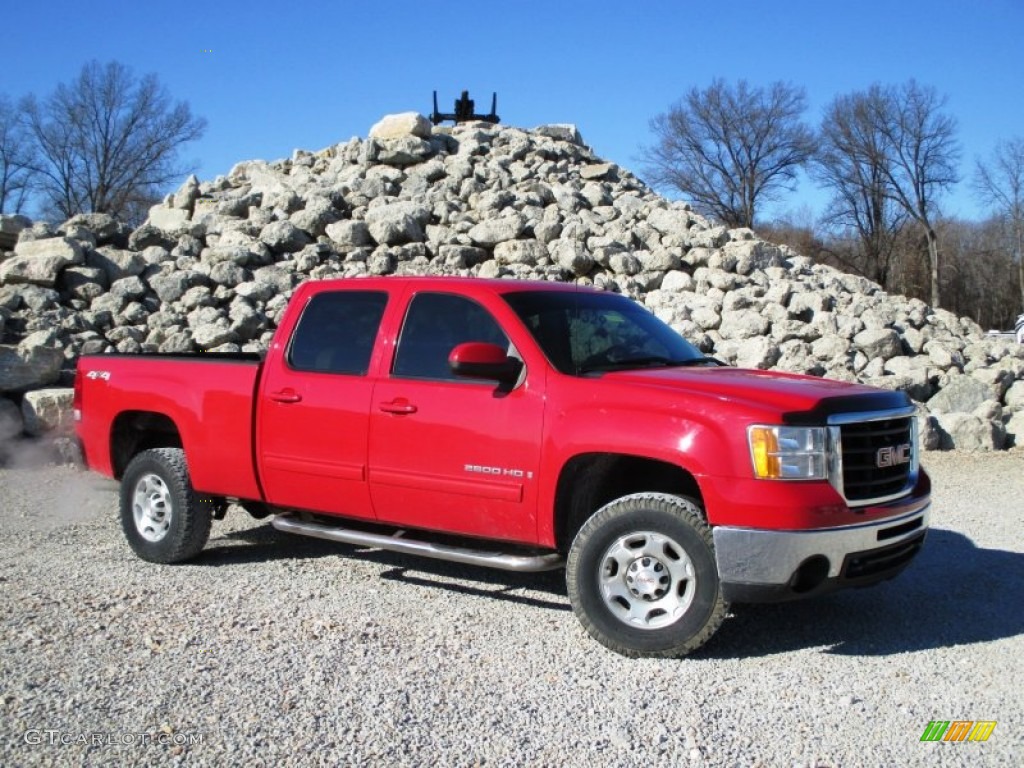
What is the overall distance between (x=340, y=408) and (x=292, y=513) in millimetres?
1122

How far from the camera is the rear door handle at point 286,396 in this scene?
19.6ft

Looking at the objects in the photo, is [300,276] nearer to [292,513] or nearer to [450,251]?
[450,251]

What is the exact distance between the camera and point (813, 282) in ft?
60.5

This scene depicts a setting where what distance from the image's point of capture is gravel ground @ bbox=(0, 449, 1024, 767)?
148 inches

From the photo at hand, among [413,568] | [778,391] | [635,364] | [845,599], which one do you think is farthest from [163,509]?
[845,599]

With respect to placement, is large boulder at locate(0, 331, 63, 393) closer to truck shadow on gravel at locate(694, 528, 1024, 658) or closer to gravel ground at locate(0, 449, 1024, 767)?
gravel ground at locate(0, 449, 1024, 767)

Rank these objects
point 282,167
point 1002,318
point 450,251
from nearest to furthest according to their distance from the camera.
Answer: point 450,251, point 282,167, point 1002,318

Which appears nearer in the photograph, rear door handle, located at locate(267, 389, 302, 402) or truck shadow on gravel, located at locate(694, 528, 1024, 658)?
truck shadow on gravel, located at locate(694, 528, 1024, 658)

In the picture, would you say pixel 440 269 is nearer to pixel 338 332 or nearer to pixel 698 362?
pixel 338 332

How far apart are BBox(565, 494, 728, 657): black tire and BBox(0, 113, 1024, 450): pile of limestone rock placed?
8.01 metres

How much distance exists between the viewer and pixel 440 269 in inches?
637

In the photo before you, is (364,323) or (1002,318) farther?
(1002,318)

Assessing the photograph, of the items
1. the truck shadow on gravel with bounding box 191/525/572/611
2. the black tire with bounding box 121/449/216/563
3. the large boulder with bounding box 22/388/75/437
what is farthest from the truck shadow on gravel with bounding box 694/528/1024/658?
the large boulder with bounding box 22/388/75/437

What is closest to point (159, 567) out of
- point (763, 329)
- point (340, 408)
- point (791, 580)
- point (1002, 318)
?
point (340, 408)
